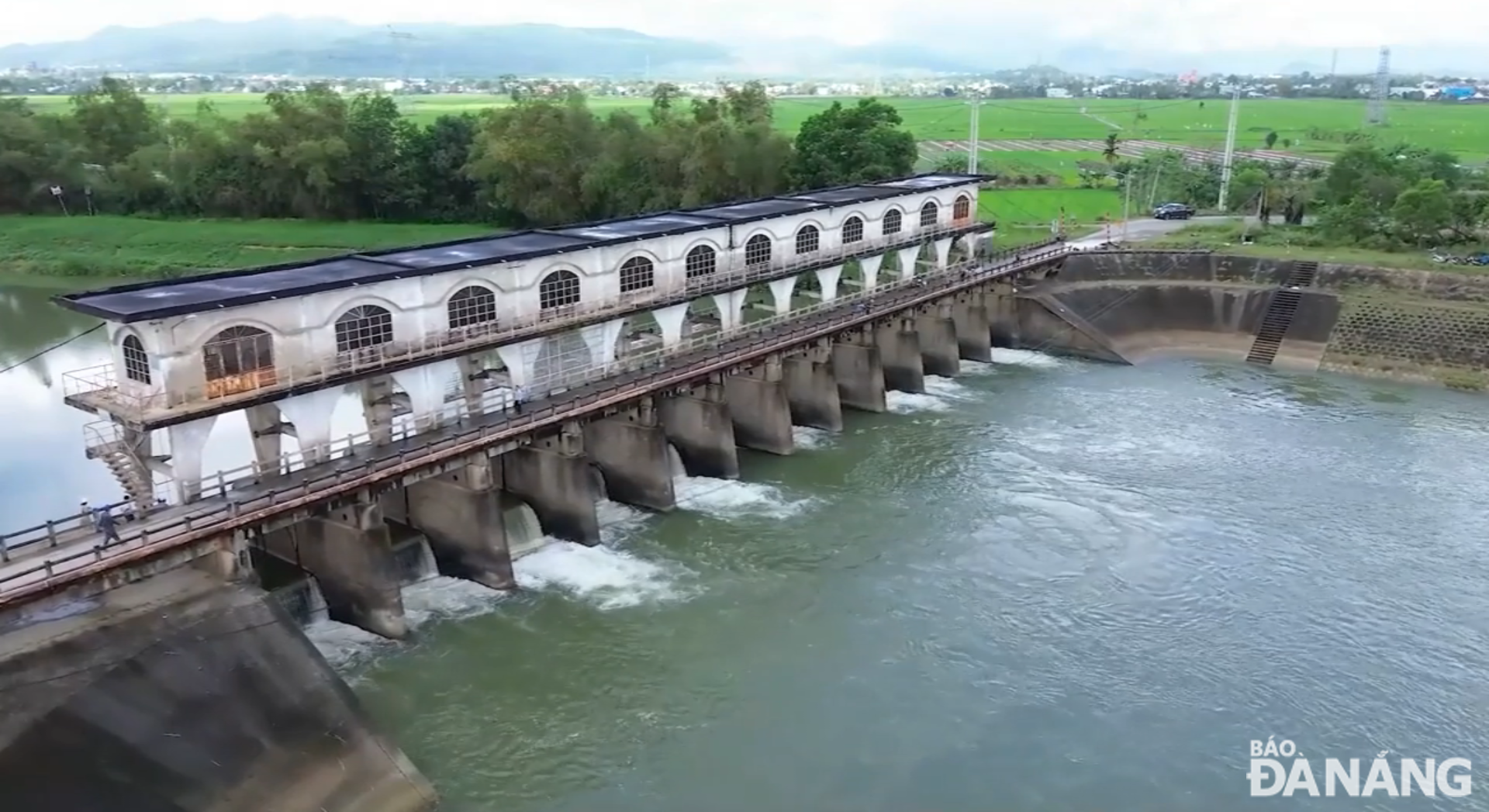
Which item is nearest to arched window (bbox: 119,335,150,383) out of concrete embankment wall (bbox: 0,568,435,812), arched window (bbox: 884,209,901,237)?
concrete embankment wall (bbox: 0,568,435,812)

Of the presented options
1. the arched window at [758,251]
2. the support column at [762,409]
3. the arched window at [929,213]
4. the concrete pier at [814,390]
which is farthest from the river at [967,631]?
the arched window at [929,213]

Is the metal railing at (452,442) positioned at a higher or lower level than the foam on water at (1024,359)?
higher

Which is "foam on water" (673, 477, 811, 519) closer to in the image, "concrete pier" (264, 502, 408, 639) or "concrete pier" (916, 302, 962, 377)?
"concrete pier" (264, 502, 408, 639)

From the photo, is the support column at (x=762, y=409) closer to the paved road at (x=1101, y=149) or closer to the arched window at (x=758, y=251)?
the arched window at (x=758, y=251)

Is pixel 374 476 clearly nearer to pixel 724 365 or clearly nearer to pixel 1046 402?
pixel 724 365

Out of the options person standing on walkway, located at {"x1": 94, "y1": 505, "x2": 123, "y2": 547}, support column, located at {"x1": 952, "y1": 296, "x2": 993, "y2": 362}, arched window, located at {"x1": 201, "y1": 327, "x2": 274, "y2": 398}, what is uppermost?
arched window, located at {"x1": 201, "y1": 327, "x2": 274, "y2": 398}

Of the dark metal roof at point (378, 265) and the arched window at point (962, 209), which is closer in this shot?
the dark metal roof at point (378, 265)

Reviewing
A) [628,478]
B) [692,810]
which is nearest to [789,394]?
[628,478]
